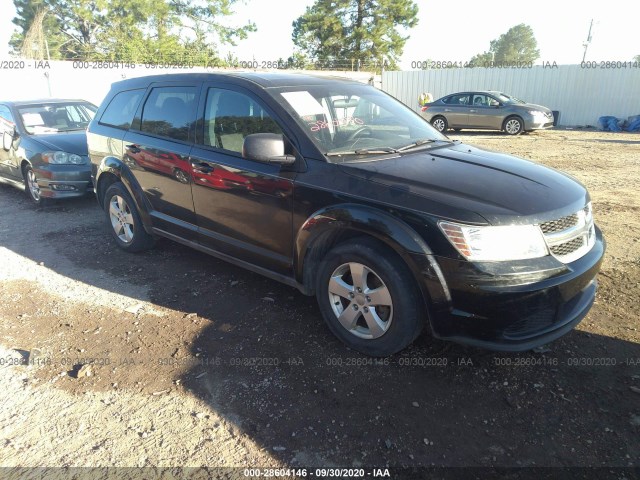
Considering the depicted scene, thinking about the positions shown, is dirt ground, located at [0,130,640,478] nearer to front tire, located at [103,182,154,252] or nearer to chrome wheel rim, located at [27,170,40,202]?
front tire, located at [103,182,154,252]

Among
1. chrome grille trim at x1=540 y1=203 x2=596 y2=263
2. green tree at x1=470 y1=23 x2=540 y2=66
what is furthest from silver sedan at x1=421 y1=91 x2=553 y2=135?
green tree at x1=470 y1=23 x2=540 y2=66

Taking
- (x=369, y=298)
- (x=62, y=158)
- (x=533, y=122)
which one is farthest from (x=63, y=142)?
(x=533, y=122)

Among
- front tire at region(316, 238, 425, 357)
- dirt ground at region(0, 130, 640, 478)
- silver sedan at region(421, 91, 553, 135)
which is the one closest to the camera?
dirt ground at region(0, 130, 640, 478)

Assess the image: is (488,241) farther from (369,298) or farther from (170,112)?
(170,112)

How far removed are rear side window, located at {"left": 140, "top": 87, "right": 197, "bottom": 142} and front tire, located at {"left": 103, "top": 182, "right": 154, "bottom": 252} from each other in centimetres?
83

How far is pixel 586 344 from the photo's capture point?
10.7 ft

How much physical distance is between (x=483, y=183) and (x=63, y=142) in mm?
6711

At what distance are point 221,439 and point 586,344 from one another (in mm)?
2517

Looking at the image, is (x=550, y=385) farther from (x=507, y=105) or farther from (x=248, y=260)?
(x=507, y=105)

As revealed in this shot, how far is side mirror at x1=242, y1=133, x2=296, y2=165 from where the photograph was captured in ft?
10.5

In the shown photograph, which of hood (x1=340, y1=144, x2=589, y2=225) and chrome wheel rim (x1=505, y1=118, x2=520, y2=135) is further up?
hood (x1=340, y1=144, x2=589, y2=225)

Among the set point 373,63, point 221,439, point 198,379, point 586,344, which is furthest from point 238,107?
point 373,63

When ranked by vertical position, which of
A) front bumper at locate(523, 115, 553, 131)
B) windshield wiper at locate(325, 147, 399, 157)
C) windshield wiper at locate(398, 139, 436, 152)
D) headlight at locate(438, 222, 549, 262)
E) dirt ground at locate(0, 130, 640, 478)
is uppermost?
windshield wiper at locate(325, 147, 399, 157)

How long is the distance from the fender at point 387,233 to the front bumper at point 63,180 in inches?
205
